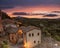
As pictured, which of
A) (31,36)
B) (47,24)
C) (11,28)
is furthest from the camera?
(47,24)

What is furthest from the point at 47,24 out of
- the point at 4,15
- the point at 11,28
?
the point at 4,15

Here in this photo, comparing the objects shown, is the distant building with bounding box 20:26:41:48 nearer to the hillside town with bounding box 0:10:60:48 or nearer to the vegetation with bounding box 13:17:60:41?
the hillside town with bounding box 0:10:60:48

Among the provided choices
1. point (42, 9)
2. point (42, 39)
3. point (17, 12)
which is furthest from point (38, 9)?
point (42, 39)

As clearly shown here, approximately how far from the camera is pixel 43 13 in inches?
175

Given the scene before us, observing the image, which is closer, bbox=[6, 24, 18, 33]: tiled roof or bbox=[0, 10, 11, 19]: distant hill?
bbox=[6, 24, 18, 33]: tiled roof

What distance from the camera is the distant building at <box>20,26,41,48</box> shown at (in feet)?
12.6

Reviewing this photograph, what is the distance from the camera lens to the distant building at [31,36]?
3.85 m

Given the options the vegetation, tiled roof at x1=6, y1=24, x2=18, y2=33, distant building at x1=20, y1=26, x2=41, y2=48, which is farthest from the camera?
the vegetation

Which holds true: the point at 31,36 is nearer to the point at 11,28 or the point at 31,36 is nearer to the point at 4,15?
the point at 11,28

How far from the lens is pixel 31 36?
12.7ft

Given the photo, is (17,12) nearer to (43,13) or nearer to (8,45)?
(43,13)

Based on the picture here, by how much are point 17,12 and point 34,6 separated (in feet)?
1.54

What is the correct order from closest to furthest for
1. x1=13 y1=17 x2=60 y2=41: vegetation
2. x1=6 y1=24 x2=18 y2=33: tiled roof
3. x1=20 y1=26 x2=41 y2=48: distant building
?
x1=20 y1=26 x2=41 y2=48: distant building, x1=6 y1=24 x2=18 y2=33: tiled roof, x1=13 y1=17 x2=60 y2=41: vegetation

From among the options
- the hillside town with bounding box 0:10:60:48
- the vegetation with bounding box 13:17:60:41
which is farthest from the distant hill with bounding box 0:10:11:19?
the vegetation with bounding box 13:17:60:41
